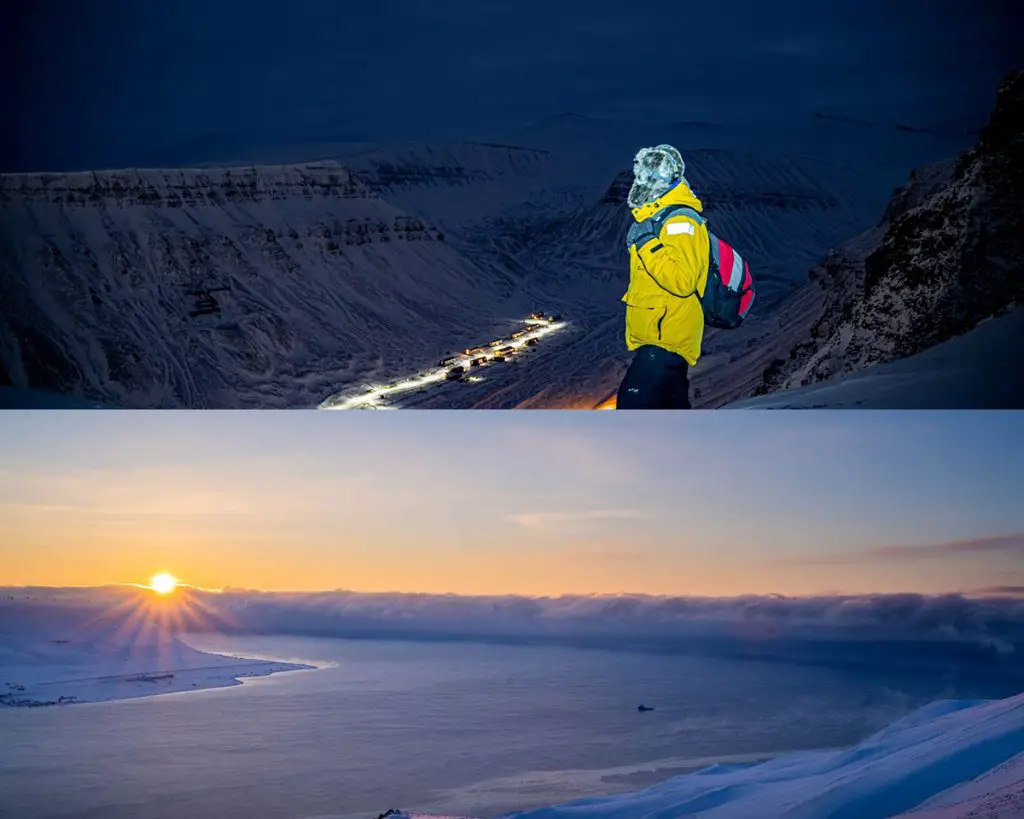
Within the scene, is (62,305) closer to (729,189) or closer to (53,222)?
(53,222)

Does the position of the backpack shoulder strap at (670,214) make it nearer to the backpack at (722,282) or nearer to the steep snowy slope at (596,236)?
the backpack at (722,282)

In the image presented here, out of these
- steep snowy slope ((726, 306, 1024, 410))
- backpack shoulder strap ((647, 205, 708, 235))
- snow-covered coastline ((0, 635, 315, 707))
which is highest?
backpack shoulder strap ((647, 205, 708, 235))

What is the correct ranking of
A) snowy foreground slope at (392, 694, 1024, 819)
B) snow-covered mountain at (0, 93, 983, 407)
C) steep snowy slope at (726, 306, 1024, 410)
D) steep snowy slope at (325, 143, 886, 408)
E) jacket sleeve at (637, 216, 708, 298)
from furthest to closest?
snow-covered mountain at (0, 93, 983, 407) < steep snowy slope at (325, 143, 886, 408) < steep snowy slope at (726, 306, 1024, 410) < jacket sleeve at (637, 216, 708, 298) < snowy foreground slope at (392, 694, 1024, 819)

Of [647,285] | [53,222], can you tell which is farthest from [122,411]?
[53,222]

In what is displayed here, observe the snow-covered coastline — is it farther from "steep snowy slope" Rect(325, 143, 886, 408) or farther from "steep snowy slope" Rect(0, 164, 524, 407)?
"steep snowy slope" Rect(0, 164, 524, 407)

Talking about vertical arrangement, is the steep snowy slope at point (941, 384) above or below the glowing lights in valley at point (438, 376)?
below

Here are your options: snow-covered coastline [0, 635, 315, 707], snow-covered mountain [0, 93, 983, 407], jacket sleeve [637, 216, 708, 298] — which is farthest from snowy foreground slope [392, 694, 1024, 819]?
snow-covered mountain [0, 93, 983, 407]

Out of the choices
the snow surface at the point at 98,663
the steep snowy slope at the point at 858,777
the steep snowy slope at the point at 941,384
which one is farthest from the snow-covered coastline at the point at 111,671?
the steep snowy slope at the point at 941,384
